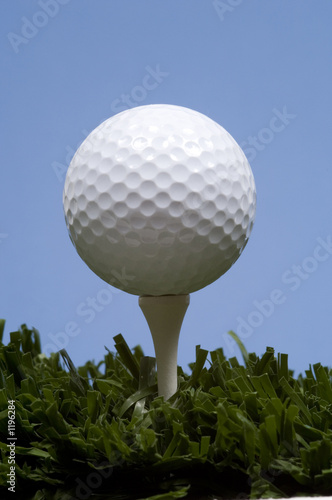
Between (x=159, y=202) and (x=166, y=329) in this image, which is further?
(x=166, y=329)

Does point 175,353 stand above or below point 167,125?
below

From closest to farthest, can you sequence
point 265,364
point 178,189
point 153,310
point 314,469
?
point 314,469 → point 178,189 → point 153,310 → point 265,364

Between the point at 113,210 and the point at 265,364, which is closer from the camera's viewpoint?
the point at 113,210

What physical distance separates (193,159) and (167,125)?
10 centimetres

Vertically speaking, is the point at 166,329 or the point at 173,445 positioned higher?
the point at 166,329

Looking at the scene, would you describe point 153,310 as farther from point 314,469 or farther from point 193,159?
point 314,469

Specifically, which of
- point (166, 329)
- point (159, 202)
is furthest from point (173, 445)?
point (159, 202)

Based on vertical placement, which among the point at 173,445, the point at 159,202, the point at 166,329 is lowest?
the point at 173,445

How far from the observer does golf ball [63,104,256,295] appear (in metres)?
1.27

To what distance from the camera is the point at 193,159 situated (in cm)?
130

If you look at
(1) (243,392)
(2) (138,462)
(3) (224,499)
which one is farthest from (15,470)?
(1) (243,392)

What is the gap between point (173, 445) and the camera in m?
1.17

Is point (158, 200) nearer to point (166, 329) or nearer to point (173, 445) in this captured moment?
point (166, 329)

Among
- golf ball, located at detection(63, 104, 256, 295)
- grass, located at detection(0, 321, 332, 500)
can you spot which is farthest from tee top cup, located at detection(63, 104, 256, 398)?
grass, located at detection(0, 321, 332, 500)
